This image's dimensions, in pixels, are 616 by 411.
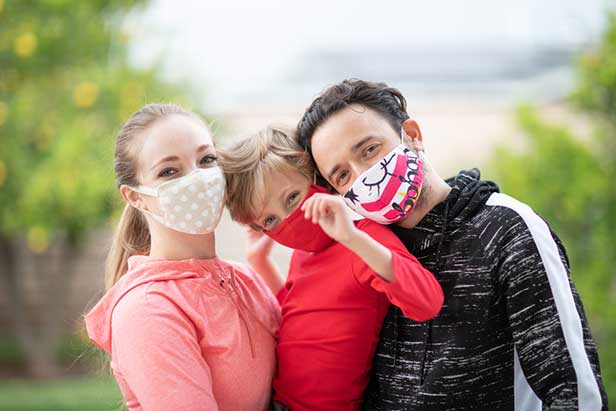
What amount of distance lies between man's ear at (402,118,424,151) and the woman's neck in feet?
2.52

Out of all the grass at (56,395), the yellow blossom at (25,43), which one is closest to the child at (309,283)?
the grass at (56,395)

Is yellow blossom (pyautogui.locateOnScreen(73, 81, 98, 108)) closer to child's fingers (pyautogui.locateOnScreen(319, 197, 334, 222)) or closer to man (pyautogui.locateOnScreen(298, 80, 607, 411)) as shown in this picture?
man (pyautogui.locateOnScreen(298, 80, 607, 411))

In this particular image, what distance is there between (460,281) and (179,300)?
88 centimetres

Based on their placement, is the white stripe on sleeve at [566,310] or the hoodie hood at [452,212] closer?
the white stripe on sleeve at [566,310]

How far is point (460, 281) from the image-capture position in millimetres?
2500

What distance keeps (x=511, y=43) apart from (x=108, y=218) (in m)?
11.0

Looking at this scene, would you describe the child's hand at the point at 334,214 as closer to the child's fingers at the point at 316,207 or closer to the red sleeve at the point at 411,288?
the child's fingers at the point at 316,207

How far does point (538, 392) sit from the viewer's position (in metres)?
2.41

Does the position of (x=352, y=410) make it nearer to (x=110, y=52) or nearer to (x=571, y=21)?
(x=571, y=21)

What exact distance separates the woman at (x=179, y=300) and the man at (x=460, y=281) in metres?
0.40

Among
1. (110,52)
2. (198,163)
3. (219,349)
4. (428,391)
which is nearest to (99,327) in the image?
(219,349)

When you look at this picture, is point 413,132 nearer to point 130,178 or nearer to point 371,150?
point 371,150

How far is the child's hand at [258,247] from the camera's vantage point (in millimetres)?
3186

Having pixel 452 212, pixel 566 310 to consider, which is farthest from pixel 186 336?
pixel 566 310
